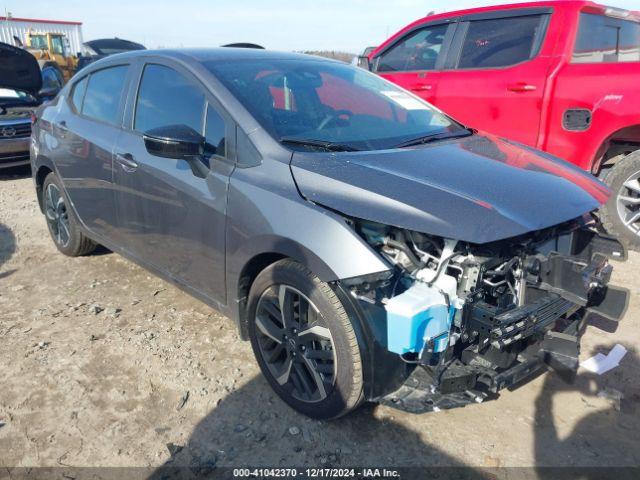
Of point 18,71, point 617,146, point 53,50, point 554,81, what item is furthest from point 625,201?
point 53,50

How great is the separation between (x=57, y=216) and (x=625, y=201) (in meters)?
4.86

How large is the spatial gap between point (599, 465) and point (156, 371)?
7.46 feet

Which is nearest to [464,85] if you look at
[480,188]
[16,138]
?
[480,188]

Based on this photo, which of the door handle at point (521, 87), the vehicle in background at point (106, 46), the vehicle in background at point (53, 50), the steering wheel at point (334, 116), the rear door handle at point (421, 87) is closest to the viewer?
the steering wheel at point (334, 116)

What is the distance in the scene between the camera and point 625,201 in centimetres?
419

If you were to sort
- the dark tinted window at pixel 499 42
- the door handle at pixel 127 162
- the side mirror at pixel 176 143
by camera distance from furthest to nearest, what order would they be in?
the dark tinted window at pixel 499 42 → the door handle at pixel 127 162 → the side mirror at pixel 176 143

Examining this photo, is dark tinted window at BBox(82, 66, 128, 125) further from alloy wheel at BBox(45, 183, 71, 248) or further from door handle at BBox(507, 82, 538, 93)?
door handle at BBox(507, 82, 538, 93)

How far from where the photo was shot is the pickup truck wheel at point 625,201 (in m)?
4.12

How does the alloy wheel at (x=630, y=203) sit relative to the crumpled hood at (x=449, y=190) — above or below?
below

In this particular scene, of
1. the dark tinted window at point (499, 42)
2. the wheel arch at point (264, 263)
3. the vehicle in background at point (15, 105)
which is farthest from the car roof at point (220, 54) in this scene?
the vehicle in background at point (15, 105)

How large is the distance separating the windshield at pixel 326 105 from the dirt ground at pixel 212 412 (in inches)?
54.2

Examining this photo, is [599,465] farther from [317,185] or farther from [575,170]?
[317,185]

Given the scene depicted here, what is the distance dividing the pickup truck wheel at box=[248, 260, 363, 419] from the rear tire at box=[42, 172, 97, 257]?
2.39 m

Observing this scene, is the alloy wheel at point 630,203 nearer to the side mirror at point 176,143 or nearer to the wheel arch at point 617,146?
the wheel arch at point 617,146
